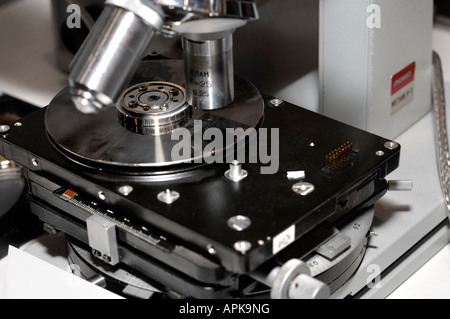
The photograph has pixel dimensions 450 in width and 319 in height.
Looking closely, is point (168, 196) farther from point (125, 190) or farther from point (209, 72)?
point (209, 72)

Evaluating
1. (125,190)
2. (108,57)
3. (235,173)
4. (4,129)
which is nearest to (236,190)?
(235,173)

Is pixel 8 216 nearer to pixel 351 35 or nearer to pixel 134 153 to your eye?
pixel 134 153

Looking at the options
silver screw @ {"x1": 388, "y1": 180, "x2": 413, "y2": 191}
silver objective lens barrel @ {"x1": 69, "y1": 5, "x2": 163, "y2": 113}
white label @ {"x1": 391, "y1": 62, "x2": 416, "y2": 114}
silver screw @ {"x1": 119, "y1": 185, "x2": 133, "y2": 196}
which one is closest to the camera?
silver objective lens barrel @ {"x1": 69, "y1": 5, "x2": 163, "y2": 113}

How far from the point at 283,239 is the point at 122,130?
29 centimetres

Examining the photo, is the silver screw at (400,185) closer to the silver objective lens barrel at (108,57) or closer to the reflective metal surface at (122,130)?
the reflective metal surface at (122,130)

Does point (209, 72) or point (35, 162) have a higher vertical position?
point (209, 72)

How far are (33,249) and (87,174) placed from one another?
0.24 m

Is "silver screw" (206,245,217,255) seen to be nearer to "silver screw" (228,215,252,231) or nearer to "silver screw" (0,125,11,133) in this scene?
"silver screw" (228,215,252,231)

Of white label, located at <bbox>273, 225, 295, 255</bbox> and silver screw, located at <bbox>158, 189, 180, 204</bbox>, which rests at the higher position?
silver screw, located at <bbox>158, 189, 180, 204</bbox>

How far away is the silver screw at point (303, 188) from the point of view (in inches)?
40.2

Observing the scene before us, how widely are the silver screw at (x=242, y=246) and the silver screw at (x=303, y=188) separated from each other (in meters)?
0.13

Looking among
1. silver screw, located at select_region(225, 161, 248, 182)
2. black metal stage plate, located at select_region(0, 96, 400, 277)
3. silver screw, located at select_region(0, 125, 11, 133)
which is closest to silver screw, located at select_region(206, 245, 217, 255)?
black metal stage plate, located at select_region(0, 96, 400, 277)

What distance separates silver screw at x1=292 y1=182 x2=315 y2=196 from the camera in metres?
1.02

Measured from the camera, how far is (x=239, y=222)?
0.97 meters
